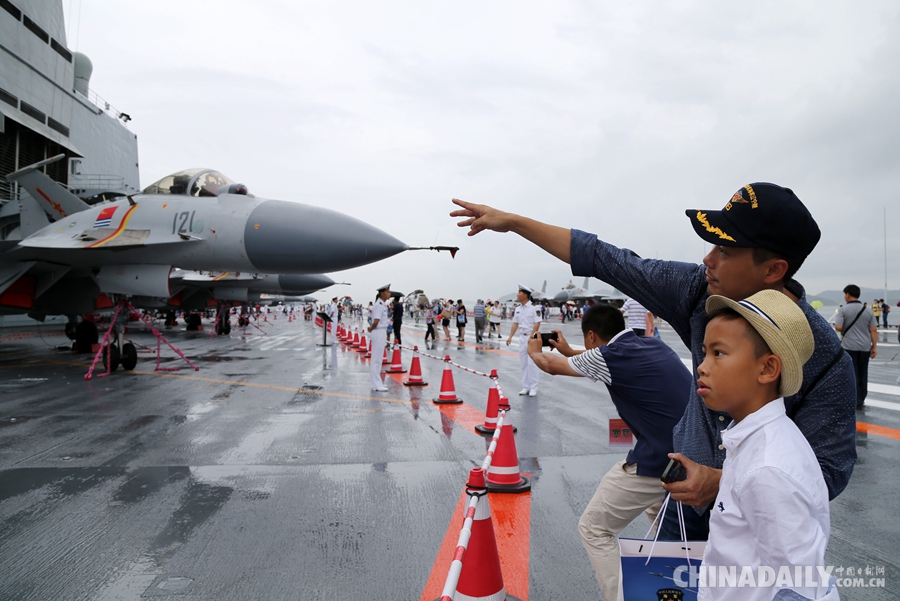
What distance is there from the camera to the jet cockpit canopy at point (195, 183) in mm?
9367

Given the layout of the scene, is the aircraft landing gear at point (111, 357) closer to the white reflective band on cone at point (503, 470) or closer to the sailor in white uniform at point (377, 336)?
the sailor in white uniform at point (377, 336)

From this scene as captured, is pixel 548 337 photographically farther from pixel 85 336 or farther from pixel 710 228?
pixel 85 336

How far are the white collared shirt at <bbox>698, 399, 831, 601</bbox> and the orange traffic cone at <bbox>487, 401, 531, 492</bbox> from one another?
3.09 meters

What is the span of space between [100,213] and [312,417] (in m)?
6.81

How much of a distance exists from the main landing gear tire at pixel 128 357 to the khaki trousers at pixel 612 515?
12.0 metres

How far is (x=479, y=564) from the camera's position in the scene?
250 centimetres

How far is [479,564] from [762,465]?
5.52 ft

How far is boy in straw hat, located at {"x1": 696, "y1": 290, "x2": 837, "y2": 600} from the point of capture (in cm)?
114

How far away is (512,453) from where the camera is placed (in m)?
4.52

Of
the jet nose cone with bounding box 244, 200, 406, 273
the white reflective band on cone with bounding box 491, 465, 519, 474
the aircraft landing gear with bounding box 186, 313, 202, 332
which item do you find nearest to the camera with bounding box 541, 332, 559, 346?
the white reflective band on cone with bounding box 491, 465, 519, 474

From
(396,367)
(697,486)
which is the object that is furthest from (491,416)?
(396,367)

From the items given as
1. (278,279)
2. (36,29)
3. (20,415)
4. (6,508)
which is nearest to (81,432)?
(20,415)

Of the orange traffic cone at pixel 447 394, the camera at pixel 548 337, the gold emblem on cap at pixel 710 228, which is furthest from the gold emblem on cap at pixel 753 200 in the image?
the orange traffic cone at pixel 447 394

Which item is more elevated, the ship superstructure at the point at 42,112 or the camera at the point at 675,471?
the ship superstructure at the point at 42,112
